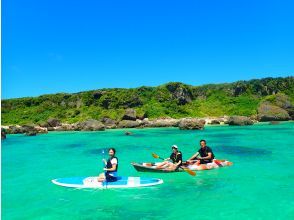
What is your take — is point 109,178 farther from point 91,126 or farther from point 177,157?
point 91,126

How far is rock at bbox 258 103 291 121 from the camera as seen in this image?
59.8 meters

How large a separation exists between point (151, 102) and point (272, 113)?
82.4ft

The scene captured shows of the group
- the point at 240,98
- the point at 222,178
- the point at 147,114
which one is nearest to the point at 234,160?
the point at 222,178

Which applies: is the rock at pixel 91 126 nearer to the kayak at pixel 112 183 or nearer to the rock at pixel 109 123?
the rock at pixel 109 123

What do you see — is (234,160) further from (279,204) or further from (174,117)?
(174,117)

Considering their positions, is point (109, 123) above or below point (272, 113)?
below

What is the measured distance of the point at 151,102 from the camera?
250ft

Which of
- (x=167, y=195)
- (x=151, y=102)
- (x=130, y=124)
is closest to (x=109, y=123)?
(x=130, y=124)

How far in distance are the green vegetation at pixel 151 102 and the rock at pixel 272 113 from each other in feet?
38.0

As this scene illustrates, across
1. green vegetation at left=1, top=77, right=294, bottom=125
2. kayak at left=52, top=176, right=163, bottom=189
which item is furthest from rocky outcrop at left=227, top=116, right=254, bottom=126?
kayak at left=52, top=176, right=163, bottom=189

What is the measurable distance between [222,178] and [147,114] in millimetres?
54162

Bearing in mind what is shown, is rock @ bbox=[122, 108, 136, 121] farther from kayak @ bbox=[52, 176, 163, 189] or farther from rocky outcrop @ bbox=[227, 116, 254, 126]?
kayak @ bbox=[52, 176, 163, 189]

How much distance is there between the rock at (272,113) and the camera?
5984 cm

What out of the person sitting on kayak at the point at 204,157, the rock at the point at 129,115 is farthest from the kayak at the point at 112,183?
the rock at the point at 129,115
